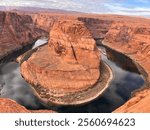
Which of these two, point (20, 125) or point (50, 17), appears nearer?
point (20, 125)

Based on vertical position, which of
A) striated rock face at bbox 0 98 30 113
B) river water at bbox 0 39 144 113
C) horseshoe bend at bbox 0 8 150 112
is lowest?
river water at bbox 0 39 144 113

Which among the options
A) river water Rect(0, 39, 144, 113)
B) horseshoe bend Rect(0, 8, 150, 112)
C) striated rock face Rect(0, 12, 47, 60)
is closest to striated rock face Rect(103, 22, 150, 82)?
horseshoe bend Rect(0, 8, 150, 112)

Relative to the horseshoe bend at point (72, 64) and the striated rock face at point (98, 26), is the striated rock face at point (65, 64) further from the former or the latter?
the striated rock face at point (98, 26)

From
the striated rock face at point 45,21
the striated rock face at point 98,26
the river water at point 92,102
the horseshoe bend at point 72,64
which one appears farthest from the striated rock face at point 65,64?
the striated rock face at point 45,21

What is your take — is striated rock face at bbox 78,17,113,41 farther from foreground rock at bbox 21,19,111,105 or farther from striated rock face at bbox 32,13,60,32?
foreground rock at bbox 21,19,111,105

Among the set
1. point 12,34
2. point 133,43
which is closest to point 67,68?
point 133,43

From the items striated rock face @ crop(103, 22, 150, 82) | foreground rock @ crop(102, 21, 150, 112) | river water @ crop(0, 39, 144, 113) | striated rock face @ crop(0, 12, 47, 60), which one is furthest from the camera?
striated rock face @ crop(0, 12, 47, 60)

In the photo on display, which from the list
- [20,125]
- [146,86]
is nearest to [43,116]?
[20,125]

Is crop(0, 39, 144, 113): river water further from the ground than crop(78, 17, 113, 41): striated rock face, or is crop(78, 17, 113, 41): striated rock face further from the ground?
crop(78, 17, 113, 41): striated rock face

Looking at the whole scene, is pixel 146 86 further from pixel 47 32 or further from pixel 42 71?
pixel 47 32
